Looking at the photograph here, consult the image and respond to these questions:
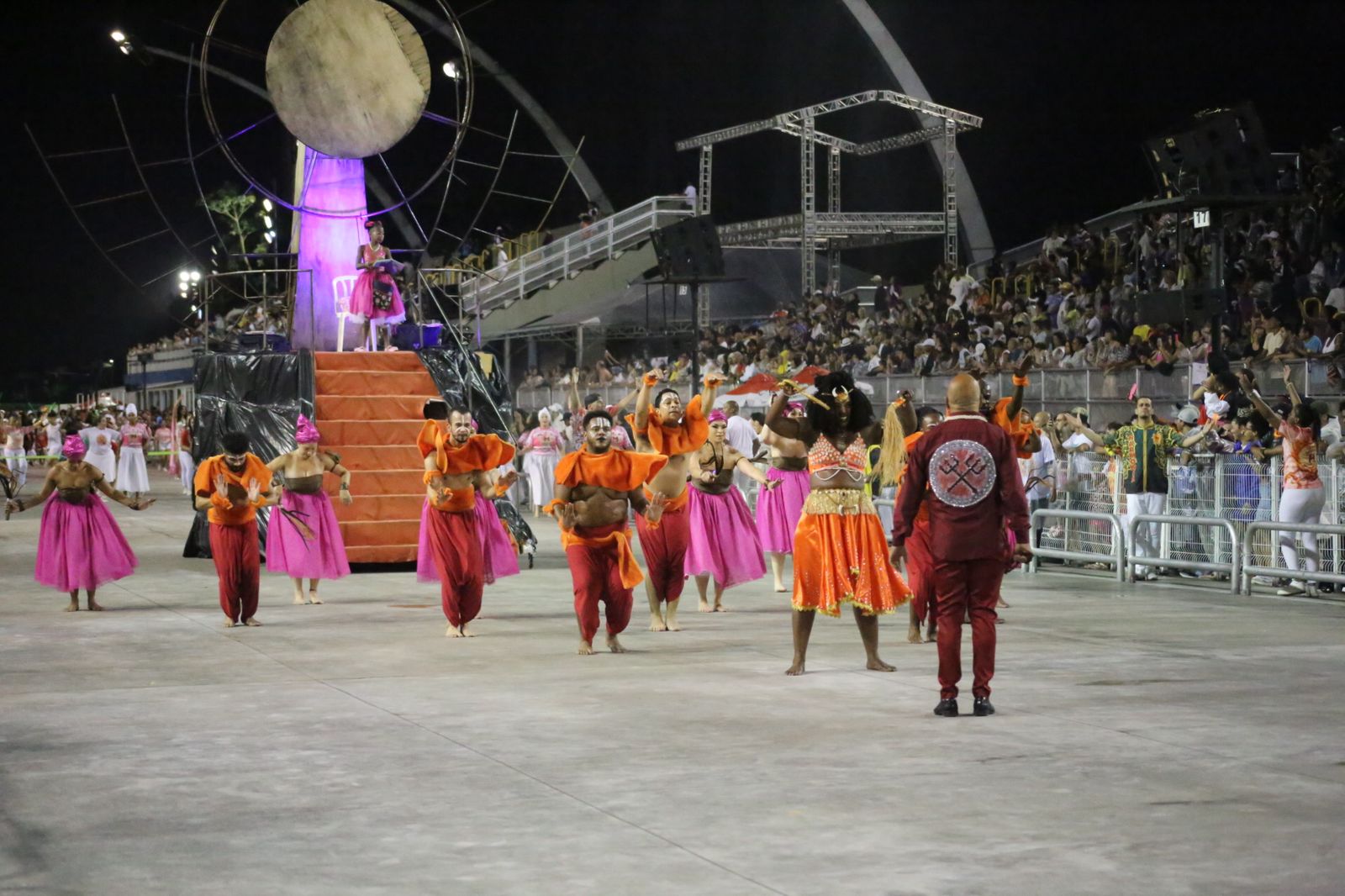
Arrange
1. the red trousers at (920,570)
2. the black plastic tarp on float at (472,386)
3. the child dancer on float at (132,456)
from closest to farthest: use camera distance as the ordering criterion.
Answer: the red trousers at (920,570) → the black plastic tarp on float at (472,386) → the child dancer on float at (132,456)

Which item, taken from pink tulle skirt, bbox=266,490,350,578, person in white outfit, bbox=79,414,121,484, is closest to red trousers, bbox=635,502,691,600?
pink tulle skirt, bbox=266,490,350,578

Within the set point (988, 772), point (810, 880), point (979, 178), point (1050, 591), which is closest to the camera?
point (810, 880)

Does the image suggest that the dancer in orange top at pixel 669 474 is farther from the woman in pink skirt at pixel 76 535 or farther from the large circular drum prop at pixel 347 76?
the large circular drum prop at pixel 347 76

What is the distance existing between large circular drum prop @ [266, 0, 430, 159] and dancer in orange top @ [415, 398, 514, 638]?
8.63 m

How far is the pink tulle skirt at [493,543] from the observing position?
512 inches

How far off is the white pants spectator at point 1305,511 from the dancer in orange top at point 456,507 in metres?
6.82

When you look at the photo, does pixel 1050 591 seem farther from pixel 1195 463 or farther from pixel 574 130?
pixel 574 130

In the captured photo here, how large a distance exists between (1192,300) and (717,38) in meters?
27.2

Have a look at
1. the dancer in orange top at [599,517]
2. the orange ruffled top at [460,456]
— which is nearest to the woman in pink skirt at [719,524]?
the orange ruffled top at [460,456]

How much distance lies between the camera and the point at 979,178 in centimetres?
3553

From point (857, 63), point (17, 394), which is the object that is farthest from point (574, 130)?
point (17, 394)

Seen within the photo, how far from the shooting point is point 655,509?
37.1 ft

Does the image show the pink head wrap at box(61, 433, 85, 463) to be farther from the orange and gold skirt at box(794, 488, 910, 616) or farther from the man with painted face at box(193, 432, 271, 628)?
the orange and gold skirt at box(794, 488, 910, 616)

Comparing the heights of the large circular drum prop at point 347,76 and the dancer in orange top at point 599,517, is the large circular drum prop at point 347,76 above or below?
above
